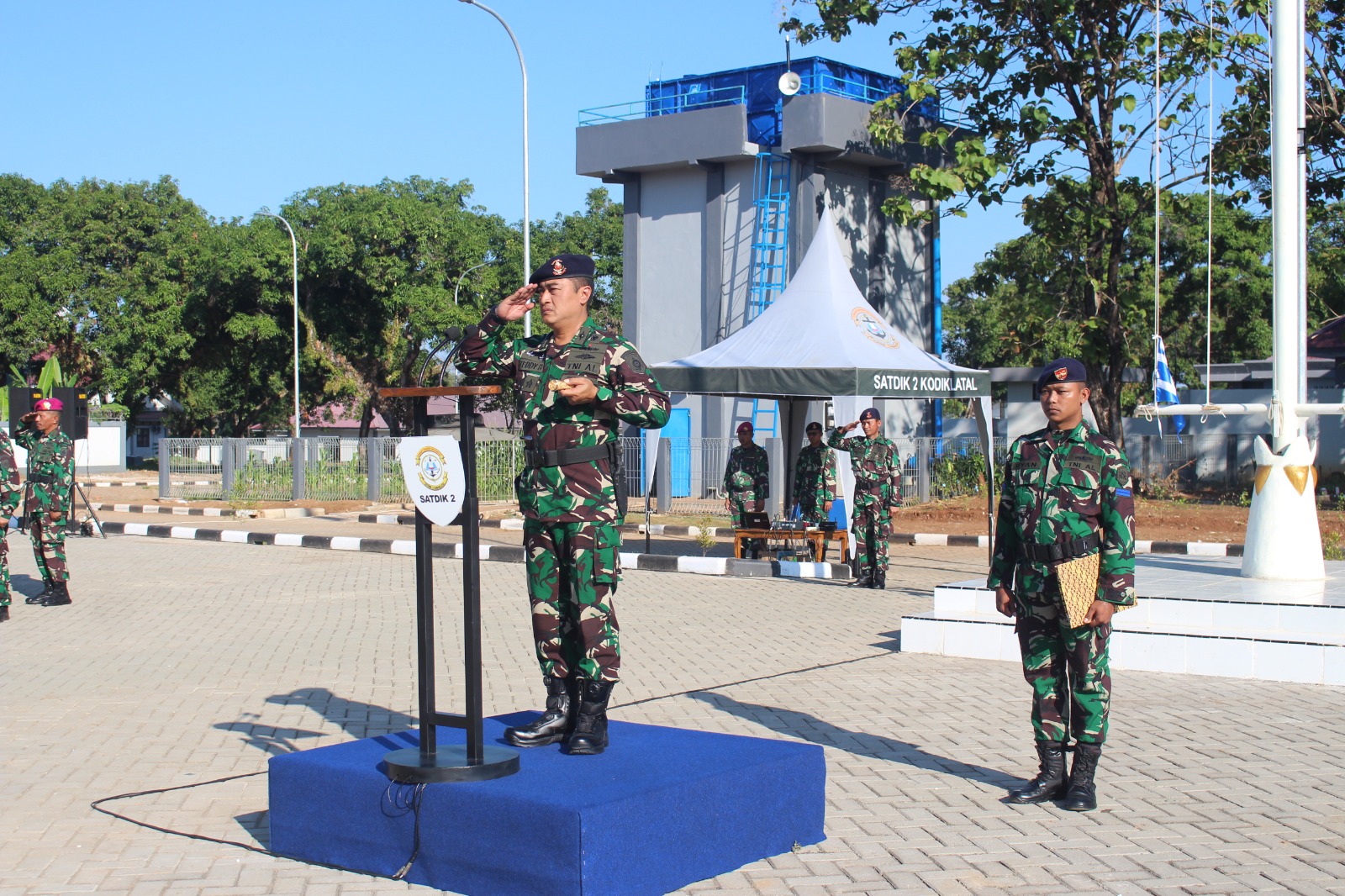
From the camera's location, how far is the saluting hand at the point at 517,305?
203 inches

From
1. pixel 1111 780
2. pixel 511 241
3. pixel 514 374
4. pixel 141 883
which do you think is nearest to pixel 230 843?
pixel 141 883

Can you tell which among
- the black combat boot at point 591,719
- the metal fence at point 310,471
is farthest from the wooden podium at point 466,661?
Answer: the metal fence at point 310,471

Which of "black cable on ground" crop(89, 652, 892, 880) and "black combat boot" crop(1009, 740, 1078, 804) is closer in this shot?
"black cable on ground" crop(89, 652, 892, 880)

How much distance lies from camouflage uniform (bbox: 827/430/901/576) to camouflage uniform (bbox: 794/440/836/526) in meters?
1.19

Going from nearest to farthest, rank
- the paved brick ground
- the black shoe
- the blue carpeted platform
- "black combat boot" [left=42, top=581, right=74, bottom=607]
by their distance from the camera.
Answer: the blue carpeted platform < the paved brick ground < the black shoe < "black combat boot" [left=42, top=581, right=74, bottom=607]

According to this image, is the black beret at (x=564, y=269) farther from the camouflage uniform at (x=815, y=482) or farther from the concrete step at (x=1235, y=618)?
the camouflage uniform at (x=815, y=482)

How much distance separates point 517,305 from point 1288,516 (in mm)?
8122

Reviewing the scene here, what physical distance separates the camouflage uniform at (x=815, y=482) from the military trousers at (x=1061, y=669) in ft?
33.5

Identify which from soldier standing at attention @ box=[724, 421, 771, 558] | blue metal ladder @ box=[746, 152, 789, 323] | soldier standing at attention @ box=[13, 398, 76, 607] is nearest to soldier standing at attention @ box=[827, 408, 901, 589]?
soldier standing at attention @ box=[724, 421, 771, 558]

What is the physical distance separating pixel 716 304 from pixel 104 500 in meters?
16.7

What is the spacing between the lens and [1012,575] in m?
6.00

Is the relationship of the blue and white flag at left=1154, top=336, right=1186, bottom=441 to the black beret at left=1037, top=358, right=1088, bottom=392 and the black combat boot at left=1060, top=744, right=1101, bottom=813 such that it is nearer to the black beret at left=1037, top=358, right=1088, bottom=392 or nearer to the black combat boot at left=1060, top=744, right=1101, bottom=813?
the black beret at left=1037, top=358, right=1088, bottom=392

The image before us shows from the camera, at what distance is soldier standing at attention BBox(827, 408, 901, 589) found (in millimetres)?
14539

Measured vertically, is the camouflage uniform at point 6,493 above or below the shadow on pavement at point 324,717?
above
